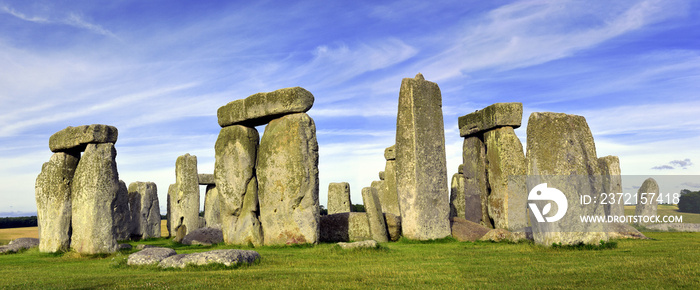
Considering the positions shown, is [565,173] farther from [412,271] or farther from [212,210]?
[212,210]

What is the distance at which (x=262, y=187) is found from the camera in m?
15.8

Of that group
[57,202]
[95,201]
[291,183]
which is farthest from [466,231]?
[57,202]

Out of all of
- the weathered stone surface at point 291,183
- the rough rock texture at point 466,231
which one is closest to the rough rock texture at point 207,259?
the weathered stone surface at point 291,183

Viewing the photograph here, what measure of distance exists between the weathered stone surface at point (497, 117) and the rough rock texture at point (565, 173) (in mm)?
7433

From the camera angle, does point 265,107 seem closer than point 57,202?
No

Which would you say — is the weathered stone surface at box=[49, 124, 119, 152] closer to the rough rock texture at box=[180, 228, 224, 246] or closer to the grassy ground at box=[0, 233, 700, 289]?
the grassy ground at box=[0, 233, 700, 289]

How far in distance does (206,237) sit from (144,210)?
340 inches

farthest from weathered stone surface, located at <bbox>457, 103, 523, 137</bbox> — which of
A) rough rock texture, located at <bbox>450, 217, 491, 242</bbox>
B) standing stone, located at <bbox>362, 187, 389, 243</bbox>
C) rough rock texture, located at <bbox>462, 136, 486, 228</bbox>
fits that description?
standing stone, located at <bbox>362, 187, 389, 243</bbox>

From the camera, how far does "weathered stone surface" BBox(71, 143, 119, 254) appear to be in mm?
12922

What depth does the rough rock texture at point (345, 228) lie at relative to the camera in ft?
52.9

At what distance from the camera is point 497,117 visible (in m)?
19.6

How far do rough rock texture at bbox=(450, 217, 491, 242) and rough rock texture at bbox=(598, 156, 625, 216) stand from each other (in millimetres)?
8645

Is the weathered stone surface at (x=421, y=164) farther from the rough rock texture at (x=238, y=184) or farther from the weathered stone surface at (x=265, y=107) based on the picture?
the rough rock texture at (x=238, y=184)

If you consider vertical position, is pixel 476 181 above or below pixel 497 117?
below
